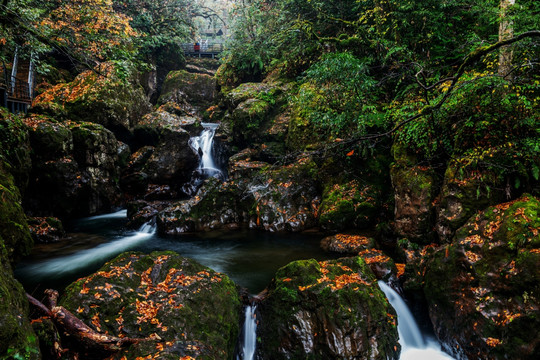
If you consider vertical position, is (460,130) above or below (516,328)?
above

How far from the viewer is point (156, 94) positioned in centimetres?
2175

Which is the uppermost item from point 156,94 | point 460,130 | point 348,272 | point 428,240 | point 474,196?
point 156,94

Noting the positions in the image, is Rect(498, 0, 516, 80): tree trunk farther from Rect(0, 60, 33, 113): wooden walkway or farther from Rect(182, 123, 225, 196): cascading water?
Rect(0, 60, 33, 113): wooden walkway

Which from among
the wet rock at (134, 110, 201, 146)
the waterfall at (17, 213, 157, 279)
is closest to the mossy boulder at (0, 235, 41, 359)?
the waterfall at (17, 213, 157, 279)

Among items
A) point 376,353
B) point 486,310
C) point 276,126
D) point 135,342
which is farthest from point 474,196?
point 276,126

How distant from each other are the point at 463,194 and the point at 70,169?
12.6 meters

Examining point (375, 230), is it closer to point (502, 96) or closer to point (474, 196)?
point (474, 196)

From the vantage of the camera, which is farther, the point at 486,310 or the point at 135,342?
the point at 486,310

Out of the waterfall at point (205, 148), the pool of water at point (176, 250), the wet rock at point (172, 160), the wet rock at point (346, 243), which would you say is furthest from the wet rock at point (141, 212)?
the wet rock at point (346, 243)

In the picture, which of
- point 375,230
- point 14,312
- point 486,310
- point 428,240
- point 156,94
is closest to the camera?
point 14,312

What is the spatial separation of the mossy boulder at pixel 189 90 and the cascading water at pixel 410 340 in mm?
19502

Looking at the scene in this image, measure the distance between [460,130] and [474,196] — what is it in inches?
56.6

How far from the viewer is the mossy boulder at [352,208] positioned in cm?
862

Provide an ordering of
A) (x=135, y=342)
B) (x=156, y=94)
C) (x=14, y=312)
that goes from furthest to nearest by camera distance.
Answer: (x=156, y=94) < (x=135, y=342) < (x=14, y=312)
